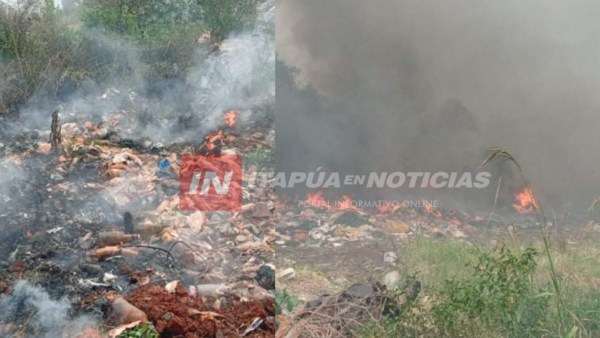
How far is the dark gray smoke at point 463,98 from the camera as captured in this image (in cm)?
868

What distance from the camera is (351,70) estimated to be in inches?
360

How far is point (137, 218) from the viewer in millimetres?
5707

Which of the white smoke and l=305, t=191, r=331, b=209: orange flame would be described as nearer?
the white smoke

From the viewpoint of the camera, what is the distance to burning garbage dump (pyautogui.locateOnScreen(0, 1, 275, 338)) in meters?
4.26

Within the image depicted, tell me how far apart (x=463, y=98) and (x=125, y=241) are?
244 inches

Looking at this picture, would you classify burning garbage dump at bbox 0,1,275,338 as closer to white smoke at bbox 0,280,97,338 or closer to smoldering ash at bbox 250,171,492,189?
white smoke at bbox 0,280,97,338

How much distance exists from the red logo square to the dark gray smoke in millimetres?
1256

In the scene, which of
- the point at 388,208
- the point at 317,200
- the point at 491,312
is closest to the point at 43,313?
the point at 491,312

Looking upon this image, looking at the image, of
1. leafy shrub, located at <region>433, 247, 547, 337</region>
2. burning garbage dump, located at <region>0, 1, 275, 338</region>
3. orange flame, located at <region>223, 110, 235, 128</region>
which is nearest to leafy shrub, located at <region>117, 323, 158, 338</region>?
burning garbage dump, located at <region>0, 1, 275, 338</region>

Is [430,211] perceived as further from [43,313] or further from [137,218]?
[43,313]

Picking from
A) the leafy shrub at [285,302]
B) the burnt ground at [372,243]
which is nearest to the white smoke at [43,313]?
the leafy shrub at [285,302]

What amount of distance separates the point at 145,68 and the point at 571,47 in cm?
763

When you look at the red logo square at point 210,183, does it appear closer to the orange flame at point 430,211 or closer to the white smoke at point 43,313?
the white smoke at point 43,313

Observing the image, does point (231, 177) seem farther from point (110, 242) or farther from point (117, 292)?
point (117, 292)
